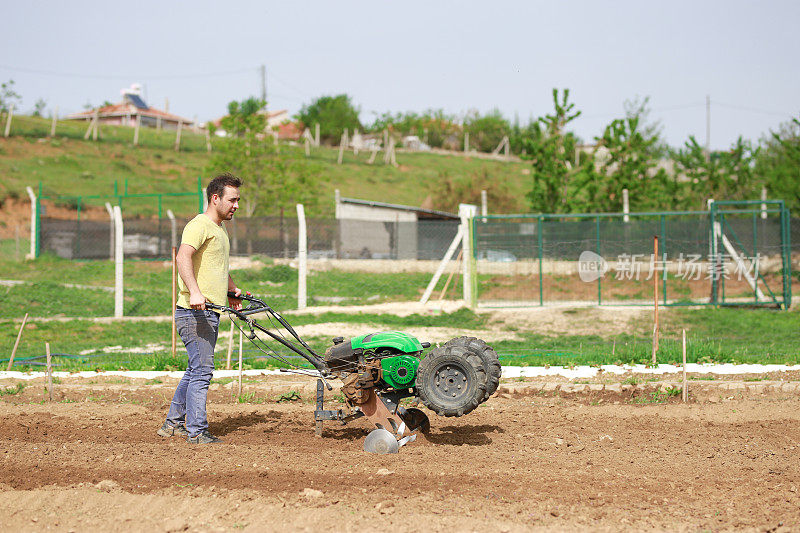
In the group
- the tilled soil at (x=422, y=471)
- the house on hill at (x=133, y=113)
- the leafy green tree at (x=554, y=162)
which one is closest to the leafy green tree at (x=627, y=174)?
the leafy green tree at (x=554, y=162)

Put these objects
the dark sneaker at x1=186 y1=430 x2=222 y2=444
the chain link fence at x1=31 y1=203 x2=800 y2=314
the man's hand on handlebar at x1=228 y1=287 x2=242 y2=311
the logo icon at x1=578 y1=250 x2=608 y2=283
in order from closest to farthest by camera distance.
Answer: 1. the dark sneaker at x1=186 y1=430 x2=222 y2=444
2. the man's hand on handlebar at x1=228 y1=287 x2=242 y2=311
3. the chain link fence at x1=31 y1=203 x2=800 y2=314
4. the logo icon at x1=578 y1=250 x2=608 y2=283

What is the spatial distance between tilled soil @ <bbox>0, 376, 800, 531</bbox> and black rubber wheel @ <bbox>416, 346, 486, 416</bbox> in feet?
1.27

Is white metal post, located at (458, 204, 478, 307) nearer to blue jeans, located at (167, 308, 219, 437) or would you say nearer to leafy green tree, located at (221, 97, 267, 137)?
blue jeans, located at (167, 308, 219, 437)

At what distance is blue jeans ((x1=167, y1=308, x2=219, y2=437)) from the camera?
6234 millimetres

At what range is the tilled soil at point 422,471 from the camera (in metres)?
4.37

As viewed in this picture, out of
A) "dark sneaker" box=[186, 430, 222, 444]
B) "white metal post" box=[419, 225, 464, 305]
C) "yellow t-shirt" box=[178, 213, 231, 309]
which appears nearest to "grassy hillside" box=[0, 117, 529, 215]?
"white metal post" box=[419, 225, 464, 305]

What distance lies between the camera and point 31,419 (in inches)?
284

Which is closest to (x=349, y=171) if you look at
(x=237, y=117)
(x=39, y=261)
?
(x=237, y=117)

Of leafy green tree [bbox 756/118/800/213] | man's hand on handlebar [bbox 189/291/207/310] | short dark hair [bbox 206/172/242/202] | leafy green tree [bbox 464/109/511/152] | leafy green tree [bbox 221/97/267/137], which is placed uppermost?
leafy green tree [bbox 464/109/511/152]

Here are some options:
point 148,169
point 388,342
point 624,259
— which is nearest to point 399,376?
point 388,342

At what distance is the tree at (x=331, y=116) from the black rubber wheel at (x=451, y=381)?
5950 cm

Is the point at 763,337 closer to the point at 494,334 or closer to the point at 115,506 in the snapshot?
the point at 494,334

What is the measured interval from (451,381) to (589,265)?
565 inches

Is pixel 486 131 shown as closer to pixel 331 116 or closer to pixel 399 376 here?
pixel 331 116
